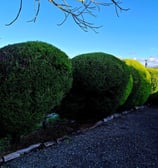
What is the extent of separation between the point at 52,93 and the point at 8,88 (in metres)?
0.76

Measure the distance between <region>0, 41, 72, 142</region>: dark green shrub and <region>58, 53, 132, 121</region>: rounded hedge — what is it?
3.78 feet

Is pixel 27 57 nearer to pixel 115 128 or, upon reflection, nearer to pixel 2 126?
pixel 2 126

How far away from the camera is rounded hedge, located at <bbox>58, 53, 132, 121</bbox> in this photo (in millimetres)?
5191

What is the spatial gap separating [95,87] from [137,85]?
305 centimetres

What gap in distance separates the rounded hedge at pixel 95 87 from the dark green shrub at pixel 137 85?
63.2 inches

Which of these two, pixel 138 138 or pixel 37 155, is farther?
pixel 138 138

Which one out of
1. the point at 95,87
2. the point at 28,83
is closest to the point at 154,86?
the point at 95,87

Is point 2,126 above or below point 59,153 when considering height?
above

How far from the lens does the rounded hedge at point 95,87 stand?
5191 mm

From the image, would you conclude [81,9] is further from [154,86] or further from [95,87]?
[154,86]

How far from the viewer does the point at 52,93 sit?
3953mm

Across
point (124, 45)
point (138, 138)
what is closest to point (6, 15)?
point (138, 138)

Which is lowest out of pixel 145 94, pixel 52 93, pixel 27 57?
pixel 145 94

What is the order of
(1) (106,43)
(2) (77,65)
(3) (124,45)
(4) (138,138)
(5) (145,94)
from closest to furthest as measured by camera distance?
(4) (138,138) < (2) (77,65) < (5) (145,94) < (1) (106,43) < (3) (124,45)
